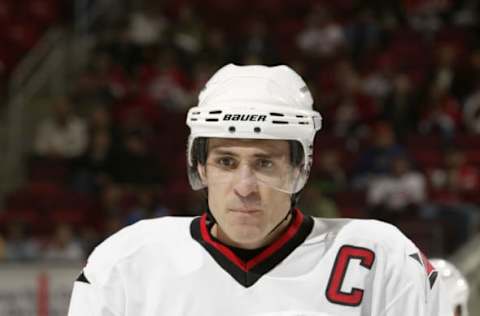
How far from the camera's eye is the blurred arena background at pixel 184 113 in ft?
18.2

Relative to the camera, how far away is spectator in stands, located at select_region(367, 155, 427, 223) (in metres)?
5.75

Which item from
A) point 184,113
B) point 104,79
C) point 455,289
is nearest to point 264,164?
point 455,289

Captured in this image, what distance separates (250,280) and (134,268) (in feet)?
0.72

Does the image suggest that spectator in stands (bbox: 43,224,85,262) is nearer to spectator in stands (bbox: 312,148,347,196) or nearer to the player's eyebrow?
spectator in stands (bbox: 312,148,347,196)

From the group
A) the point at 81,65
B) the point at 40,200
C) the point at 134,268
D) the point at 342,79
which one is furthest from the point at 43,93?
the point at 134,268

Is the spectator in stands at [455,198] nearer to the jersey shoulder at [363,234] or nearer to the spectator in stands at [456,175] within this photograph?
the spectator in stands at [456,175]

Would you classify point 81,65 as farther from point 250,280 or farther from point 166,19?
point 250,280

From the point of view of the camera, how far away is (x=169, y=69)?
7.25 metres

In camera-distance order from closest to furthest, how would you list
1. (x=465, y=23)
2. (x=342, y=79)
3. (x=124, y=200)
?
1. (x=124, y=200)
2. (x=342, y=79)
3. (x=465, y=23)

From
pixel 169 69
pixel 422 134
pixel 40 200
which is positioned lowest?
pixel 40 200

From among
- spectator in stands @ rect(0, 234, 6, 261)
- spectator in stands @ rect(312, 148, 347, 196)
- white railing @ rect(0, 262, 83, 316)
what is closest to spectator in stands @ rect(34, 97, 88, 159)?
spectator in stands @ rect(0, 234, 6, 261)

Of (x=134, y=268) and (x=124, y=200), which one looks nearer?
(x=134, y=268)

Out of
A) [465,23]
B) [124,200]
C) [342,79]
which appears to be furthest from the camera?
[465,23]

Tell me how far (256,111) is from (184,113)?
528 centimetres
